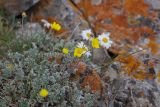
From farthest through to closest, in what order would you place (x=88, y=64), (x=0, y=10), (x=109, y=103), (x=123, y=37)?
(x=0, y=10) < (x=123, y=37) < (x=88, y=64) < (x=109, y=103)

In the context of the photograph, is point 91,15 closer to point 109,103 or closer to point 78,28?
point 78,28

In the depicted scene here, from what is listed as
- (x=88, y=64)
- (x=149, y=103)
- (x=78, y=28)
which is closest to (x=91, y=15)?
(x=78, y=28)

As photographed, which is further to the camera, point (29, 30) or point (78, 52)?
point (29, 30)

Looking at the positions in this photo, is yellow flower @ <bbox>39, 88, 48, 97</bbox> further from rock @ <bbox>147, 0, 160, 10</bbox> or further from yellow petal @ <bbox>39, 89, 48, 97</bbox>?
rock @ <bbox>147, 0, 160, 10</bbox>

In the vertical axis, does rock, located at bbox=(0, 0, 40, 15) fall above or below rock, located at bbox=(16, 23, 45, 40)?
above

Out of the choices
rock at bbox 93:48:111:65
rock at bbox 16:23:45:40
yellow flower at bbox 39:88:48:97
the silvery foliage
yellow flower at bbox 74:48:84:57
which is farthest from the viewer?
rock at bbox 16:23:45:40

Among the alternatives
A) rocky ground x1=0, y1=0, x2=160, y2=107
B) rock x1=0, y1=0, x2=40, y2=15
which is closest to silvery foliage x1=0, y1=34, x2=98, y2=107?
rocky ground x1=0, y1=0, x2=160, y2=107

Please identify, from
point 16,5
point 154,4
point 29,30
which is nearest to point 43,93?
point 29,30

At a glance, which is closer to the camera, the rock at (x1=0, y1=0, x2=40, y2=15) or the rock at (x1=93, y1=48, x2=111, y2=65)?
the rock at (x1=93, y1=48, x2=111, y2=65)

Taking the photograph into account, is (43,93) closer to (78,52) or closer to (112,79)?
(78,52)
